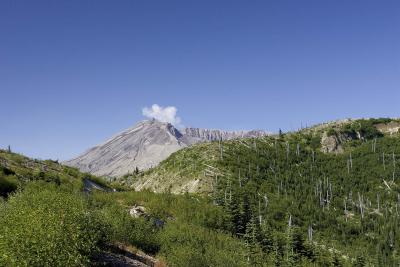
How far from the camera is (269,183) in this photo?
18838cm

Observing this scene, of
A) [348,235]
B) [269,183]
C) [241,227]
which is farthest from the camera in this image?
[269,183]

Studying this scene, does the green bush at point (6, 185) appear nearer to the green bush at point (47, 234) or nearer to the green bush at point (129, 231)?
the green bush at point (129, 231)

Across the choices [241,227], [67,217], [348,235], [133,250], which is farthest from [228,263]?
[348,235]

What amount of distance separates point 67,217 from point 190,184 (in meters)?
136

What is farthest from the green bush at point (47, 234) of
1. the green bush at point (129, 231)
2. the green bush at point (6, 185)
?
the green bush at point (6, 185)

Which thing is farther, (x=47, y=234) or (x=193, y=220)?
(x=193, y=220)

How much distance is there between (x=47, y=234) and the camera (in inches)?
885

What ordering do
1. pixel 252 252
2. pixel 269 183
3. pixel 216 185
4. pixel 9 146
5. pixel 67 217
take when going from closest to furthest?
pixel 67 217 < pixel 9 146 < pixel 252 252 < pixel 216 185 < pixel 269 183

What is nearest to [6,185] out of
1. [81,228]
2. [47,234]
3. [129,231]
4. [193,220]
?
[129,231]

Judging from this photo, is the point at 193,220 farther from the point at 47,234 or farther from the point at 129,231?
the point at 47,234

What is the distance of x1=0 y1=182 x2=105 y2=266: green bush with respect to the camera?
2139 centimetres

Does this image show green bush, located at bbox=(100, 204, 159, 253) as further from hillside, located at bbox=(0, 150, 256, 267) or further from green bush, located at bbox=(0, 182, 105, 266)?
green bush, located at bbox=(0, 182, 105, 266)

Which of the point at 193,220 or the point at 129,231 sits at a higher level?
the point at 129,231

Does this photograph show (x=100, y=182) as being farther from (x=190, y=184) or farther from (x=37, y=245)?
(x=190, y=184)
